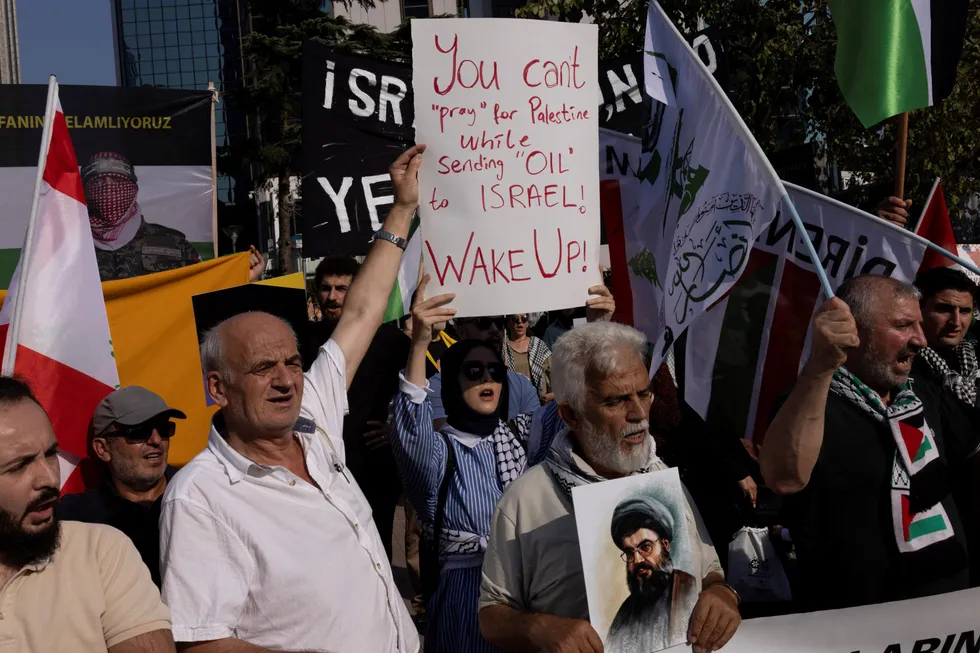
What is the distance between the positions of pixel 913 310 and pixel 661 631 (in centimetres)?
136

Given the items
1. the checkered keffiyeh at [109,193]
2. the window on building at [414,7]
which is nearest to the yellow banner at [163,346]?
the checkered keffiyeh at [109,193]

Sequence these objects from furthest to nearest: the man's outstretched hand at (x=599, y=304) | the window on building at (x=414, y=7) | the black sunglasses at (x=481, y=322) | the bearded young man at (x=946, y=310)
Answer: the window on building at (x=414, y=7) → the black sunglasses at (x=481, y=322) → the bearded young man at (x=946, y=310) → the man's outstretched hand at (x=599, y=304)

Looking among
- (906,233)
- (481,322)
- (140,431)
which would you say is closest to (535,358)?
(481,322)

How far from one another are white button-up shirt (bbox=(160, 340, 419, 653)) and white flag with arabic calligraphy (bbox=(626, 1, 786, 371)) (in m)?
1.11

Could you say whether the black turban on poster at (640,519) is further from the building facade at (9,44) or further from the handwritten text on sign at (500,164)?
the building facade at (9,44)

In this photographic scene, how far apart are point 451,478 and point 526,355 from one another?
11.7 feet

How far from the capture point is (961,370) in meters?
4.96

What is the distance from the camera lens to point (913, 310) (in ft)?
10.6

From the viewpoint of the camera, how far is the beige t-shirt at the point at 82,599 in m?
2.21

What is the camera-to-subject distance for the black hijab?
379cm

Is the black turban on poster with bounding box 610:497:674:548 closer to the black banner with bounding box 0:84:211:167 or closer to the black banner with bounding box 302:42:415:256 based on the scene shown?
the black banner with bounding box 302:42:415:256

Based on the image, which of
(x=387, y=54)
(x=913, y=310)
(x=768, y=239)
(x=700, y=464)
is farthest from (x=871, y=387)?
(x=387, y=54)

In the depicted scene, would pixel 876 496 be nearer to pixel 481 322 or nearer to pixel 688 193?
pixel 688 193

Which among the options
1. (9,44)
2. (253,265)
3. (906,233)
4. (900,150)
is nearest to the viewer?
(906,233)
